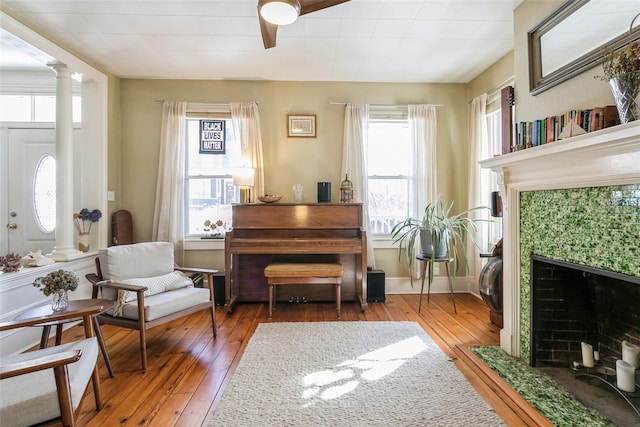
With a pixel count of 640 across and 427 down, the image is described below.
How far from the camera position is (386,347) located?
2.56m

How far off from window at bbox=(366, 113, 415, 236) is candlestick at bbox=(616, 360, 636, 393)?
2560 millimetres

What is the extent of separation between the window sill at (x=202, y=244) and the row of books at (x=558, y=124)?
3.31 metres

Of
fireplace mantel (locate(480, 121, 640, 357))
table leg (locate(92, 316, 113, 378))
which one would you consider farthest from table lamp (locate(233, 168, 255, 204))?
fireplace mantel (locate(480, 121, 640, 357))

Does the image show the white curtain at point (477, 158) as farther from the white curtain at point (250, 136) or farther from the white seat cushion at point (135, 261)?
the white seat cushion at point (135, 261)

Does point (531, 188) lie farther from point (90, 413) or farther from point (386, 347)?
point (90, 413)

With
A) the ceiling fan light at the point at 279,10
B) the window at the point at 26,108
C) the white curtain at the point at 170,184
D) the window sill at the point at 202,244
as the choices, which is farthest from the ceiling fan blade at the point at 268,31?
the window at the point at 26,108

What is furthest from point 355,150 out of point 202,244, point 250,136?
point 202,244

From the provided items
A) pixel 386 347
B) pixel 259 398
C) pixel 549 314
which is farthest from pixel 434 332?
pixel 259 398

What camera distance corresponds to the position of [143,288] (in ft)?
7.29

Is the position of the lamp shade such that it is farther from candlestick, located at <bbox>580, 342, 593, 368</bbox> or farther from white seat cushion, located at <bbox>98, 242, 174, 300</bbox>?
candlestick, located at <bbox>580, 342, 593, 368</bbox>

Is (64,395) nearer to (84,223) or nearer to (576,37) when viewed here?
(84,223)

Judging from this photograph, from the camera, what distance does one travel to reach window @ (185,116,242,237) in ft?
13.4

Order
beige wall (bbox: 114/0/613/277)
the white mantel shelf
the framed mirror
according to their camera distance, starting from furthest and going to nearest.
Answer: beige wall (bbox: 114/0/613/277) → the framed mirror → the white mantel shelf

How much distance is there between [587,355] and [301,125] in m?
3.46
